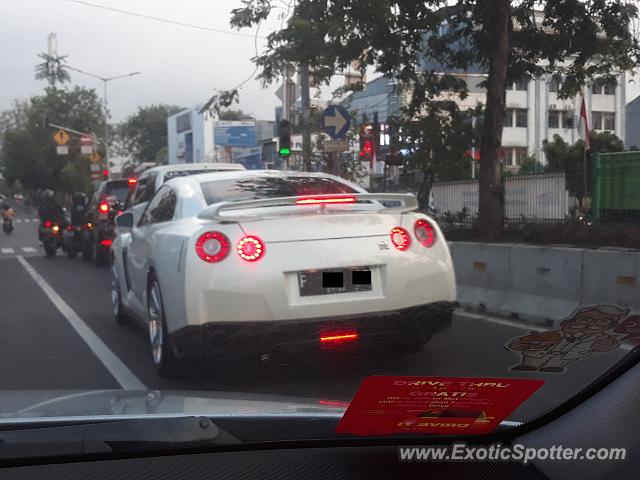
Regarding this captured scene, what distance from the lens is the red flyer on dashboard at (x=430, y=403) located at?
2354mm

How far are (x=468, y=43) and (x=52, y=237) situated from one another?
1178 centimetres

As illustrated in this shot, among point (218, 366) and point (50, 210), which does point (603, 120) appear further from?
point (218, 366)

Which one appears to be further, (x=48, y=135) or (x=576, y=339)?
(x=48, y=135)

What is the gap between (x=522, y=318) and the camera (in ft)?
30.2

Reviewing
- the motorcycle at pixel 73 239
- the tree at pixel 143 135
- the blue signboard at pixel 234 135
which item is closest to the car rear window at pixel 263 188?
the motorcycle at pixel 73 239

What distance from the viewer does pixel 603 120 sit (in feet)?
157

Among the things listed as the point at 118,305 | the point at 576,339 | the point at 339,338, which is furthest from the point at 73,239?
the point at 576,339

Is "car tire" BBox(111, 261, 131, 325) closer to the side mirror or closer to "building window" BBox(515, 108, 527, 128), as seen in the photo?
the side mirror

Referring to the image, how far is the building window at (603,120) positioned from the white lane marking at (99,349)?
39611 mm

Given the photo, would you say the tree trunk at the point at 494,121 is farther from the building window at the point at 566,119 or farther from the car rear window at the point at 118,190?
the building window at the point at 566,119

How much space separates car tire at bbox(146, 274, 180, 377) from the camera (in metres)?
6.09

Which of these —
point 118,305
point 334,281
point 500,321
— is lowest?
point 500,321

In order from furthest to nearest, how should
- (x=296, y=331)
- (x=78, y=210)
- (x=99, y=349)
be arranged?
(x=78, y=210) → (x=99, y=349) → (x=296, y=331)

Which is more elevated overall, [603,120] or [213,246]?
[603,120]
